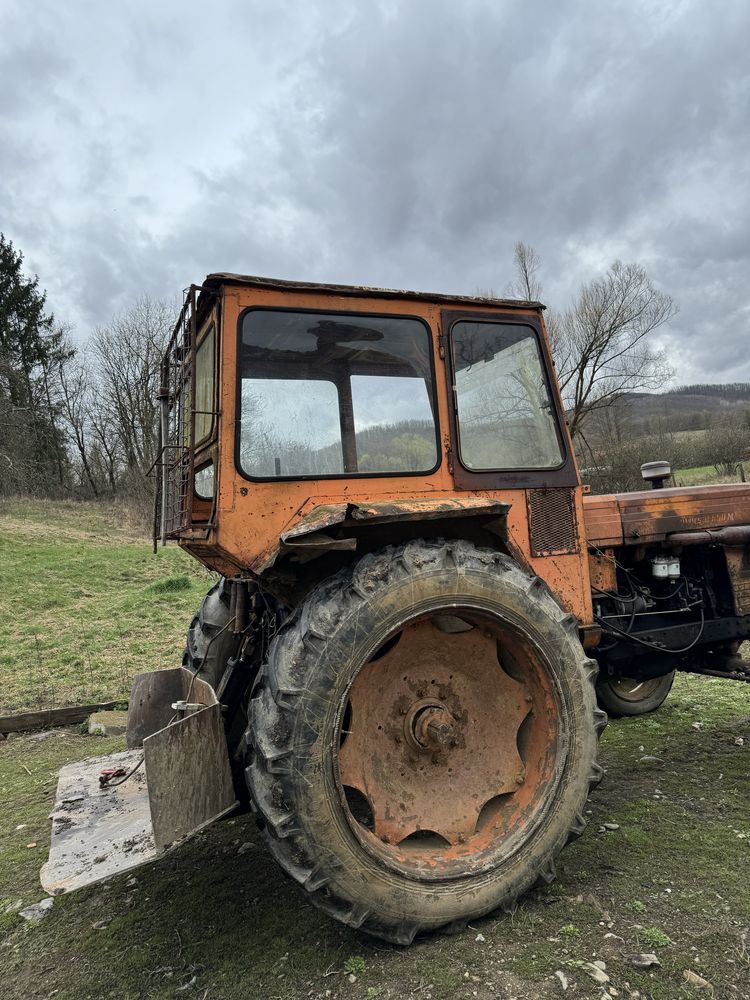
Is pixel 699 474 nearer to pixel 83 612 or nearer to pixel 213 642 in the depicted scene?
pixel 83 612

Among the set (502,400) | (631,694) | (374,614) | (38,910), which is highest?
(502,400)

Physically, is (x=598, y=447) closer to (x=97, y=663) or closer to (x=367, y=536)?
(x=97, y=663)

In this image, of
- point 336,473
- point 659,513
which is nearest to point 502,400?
point 336,473

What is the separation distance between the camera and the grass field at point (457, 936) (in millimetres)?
2098

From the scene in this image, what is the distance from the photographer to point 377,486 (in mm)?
2758

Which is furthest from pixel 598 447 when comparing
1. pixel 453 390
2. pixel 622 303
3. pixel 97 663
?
pixel 453 390

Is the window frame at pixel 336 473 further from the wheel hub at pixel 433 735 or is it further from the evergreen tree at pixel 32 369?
the evergreen tree at pixel 32 369

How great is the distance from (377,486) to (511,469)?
69 centimetres

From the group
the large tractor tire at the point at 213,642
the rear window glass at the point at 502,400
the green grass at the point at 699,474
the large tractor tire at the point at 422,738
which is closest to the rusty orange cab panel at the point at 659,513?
the rear window glass at the point at 502,400

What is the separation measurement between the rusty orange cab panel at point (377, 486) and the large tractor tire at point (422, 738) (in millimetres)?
243

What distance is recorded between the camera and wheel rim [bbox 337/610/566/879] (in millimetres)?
2475

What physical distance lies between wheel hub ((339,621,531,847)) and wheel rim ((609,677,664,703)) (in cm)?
228

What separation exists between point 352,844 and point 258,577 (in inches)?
39.3

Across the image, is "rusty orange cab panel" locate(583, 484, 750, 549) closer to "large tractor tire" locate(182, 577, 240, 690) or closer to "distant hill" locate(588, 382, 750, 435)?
"large tractor tire" locate(182, 577, 240, 690)
